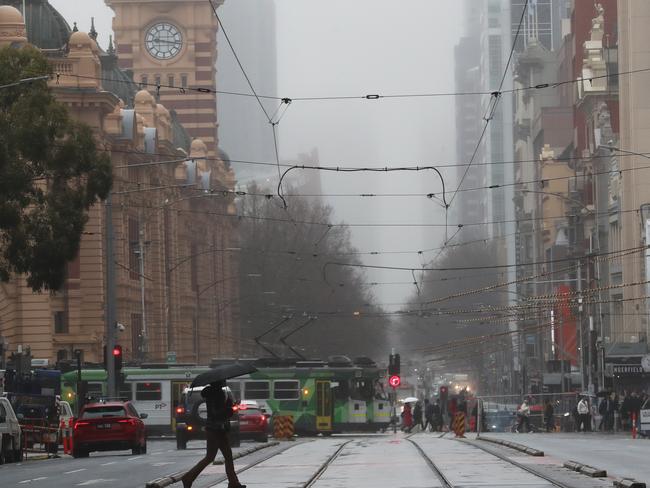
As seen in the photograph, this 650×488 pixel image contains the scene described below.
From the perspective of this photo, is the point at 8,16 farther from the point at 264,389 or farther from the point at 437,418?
the point at 437,418

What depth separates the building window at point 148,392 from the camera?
6456 centimetres

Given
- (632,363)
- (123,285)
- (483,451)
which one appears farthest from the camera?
(123,285)

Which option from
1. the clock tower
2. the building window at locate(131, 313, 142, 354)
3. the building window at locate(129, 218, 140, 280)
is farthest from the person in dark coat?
the clock tower

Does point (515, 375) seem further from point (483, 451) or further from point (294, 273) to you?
point (483, 451)

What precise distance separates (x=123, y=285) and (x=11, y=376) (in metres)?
30.9

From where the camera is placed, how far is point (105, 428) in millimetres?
42344

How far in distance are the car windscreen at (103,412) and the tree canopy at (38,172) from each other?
301 centimetres

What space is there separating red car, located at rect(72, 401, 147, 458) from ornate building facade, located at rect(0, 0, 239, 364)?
16022mm

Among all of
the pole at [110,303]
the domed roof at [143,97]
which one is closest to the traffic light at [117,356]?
the pole at [110,303]

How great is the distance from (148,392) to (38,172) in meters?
25.1

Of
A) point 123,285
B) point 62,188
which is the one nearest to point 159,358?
point 123,285

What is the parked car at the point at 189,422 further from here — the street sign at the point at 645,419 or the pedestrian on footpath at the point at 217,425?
the pedestrian on footpath at the point at 217,425

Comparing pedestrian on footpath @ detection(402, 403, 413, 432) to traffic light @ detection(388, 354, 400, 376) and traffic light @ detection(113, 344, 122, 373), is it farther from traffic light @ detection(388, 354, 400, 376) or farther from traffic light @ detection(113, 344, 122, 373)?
traffic light @ detection(113, 344, 122, 373)

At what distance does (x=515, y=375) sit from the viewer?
120 m
